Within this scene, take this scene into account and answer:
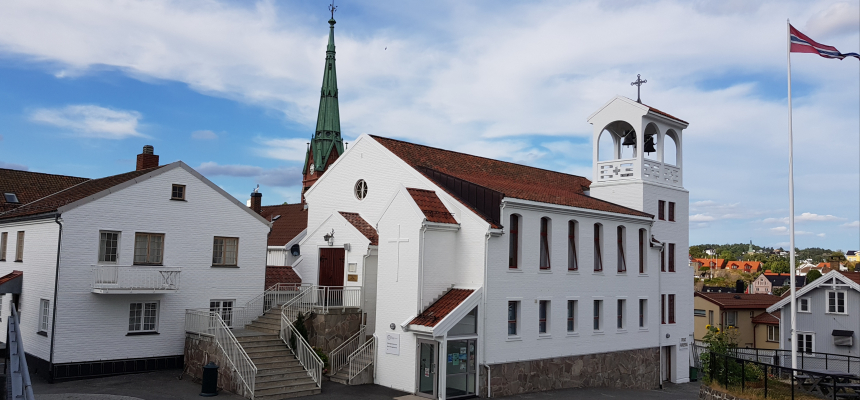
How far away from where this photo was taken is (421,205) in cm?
2156

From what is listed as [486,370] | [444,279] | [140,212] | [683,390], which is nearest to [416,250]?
[444,279]

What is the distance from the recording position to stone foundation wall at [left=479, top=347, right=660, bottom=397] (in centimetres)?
2188

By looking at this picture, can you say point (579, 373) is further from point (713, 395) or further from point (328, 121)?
point (328, 121)

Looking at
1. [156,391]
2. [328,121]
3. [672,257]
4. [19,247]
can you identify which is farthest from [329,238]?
[328,121]

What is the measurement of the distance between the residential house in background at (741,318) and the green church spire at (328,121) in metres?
34.5

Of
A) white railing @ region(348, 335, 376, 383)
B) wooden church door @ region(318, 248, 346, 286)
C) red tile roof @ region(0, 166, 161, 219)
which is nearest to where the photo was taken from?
white railing @ region(348, 335, 376, 383)

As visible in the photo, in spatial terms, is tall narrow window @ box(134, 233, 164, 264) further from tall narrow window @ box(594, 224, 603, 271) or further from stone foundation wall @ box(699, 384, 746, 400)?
stone foundation wall @ box(699, 384, 746, 400)

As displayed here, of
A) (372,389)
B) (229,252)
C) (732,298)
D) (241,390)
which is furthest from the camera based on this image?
(732,298)

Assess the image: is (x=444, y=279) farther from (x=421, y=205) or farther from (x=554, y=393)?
(x=554, y=393)

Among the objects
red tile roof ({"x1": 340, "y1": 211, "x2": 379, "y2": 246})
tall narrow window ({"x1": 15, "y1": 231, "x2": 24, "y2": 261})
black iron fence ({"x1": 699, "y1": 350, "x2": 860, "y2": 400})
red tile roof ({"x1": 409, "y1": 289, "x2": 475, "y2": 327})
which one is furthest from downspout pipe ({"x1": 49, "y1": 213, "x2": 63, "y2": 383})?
black iron fence ({"x1": 699, "y1": 350, "x2": 860, "y2": 400})

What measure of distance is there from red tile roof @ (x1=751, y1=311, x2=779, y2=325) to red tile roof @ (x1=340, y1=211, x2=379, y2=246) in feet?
105

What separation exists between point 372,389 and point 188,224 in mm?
9025

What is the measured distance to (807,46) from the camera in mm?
20625

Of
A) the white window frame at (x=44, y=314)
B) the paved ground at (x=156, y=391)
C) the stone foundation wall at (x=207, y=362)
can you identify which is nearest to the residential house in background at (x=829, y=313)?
the paved ground at (x=156, y=391)
